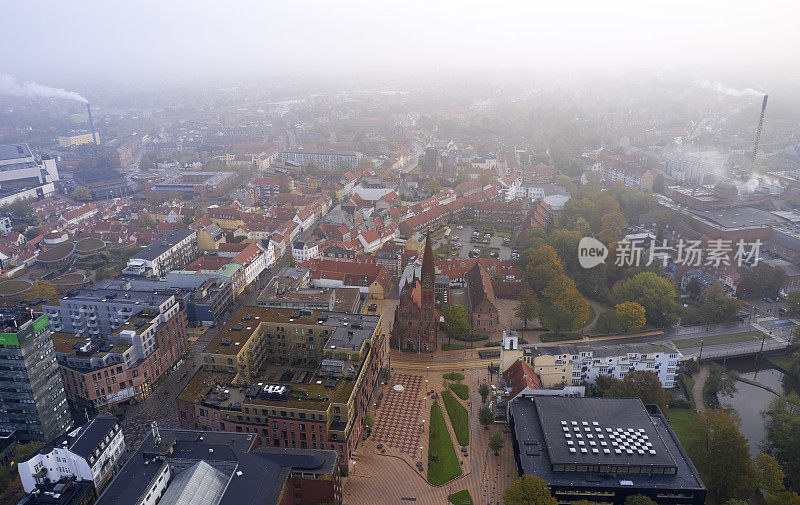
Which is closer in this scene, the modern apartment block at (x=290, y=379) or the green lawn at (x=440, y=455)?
the modern apartment block at (x=290, y=379)

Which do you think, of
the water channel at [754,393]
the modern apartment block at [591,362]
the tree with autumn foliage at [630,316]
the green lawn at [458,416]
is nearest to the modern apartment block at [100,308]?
the green lawn at [458,416]

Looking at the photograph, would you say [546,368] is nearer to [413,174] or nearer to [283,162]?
[413,174]

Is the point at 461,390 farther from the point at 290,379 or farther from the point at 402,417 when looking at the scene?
the point at 290,379

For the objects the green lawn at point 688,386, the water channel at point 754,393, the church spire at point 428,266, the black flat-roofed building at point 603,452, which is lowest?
the water channel at point 754,393

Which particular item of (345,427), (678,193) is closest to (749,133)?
(678,193)

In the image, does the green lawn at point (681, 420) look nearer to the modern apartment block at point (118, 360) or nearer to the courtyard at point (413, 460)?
the courtyard at point (413, 460)

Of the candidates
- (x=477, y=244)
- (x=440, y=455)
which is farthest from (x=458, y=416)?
(x=477, y=244)

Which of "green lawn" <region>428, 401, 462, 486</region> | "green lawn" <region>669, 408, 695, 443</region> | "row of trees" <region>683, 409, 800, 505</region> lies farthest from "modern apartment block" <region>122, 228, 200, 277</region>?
"row of trees" <region>683, 409, 800, 505</region>

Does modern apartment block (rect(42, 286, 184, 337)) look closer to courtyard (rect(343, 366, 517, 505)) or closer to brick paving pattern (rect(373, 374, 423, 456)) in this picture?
brick paving pattern (rect(373, 374, 423, 456))
